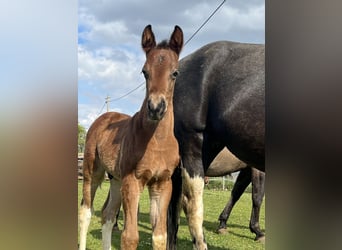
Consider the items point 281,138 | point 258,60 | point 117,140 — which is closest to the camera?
point 281,138

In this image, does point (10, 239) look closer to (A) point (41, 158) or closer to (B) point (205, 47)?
(A) point (41, 158)

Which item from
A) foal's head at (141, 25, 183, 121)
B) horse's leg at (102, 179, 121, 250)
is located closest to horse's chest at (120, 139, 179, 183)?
foal's head at (141, 25, 183, 121)

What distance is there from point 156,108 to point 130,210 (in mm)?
736

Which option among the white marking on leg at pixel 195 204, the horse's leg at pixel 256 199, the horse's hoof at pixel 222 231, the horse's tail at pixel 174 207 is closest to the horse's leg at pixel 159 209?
the white marking on leg at pixel 195 204

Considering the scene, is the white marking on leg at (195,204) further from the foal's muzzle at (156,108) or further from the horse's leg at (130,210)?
the foal's muzzle at (156,108)

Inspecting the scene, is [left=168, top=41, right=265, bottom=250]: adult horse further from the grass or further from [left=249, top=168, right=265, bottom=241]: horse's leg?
[left=249, top=168, right=265, bottom=241]: horse's leg

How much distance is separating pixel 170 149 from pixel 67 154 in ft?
6.02

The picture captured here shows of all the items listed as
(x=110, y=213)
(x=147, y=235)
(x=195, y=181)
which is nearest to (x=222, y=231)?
(x=147, y=235)

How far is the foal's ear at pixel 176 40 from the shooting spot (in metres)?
2.46

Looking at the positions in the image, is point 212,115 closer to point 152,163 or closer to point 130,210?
point 152,163

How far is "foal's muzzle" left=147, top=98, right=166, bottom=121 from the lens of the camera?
7.07 feet

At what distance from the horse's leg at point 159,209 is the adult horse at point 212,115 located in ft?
1.35

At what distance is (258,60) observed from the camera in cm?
285

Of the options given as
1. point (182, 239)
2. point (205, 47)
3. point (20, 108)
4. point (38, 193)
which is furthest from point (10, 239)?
point (182, 239)
